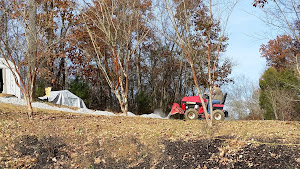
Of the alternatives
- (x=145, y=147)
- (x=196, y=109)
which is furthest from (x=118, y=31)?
(x=145, y=147)

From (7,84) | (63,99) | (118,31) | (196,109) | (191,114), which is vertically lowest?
(191,114)

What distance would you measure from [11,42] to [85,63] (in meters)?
7.98

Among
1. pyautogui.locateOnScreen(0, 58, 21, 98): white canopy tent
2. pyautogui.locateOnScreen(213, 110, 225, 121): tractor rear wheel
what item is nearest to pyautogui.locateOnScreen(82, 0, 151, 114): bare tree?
pyautogui.locateOnScreen(213, 110, 225, 121): tractor rear wheel

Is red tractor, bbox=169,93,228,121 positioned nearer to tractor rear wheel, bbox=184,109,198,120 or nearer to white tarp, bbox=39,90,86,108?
tractor rear wheel, bbox=184,109,198,120

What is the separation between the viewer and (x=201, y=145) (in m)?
4.93

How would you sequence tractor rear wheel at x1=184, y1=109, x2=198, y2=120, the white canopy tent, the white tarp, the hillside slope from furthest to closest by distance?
the white canopy tent < the white tarp < tractor rear wheel at x1=184, y1=109, x2=198, y2=120 < the hillside slope

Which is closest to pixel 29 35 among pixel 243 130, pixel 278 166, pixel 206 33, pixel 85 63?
pixel 206 33

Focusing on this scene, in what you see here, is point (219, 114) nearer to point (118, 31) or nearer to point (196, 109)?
point (196, 109)

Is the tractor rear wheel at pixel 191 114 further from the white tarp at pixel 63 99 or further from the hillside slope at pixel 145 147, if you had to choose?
the white tarp at pixel 63 99

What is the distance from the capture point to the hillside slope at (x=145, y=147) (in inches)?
173

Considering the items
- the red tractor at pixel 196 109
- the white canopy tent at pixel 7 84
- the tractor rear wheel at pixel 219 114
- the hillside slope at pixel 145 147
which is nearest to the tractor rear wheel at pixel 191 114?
the red tractor at pixel 196 109

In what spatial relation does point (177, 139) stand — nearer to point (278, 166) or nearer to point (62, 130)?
point (278, 166)

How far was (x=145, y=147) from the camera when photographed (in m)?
5.19

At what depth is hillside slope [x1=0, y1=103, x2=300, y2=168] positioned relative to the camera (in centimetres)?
439
